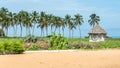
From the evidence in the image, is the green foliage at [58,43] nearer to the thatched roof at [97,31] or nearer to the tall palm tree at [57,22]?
the thatched roof at [97,31]

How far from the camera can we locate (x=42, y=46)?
5022cm

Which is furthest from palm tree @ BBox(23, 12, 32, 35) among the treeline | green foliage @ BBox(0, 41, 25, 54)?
green foliage @ BBox(0, 41, 25, 54)

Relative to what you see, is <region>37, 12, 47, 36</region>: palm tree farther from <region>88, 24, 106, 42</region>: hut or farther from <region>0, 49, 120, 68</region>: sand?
<region>0, 49, 120, 68</region>: sand

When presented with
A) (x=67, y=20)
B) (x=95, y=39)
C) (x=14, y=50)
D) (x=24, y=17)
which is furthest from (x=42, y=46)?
(x=67, y=20)

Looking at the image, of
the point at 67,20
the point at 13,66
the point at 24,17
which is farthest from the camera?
the point at 67,20

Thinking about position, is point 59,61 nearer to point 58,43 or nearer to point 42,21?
point 58,43

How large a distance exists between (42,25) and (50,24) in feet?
14.1

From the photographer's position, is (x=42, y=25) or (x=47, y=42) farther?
(x=42, y=25)

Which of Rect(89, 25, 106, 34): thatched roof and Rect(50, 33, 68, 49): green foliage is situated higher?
Rect(89, 25, 106, 34): thatched roof

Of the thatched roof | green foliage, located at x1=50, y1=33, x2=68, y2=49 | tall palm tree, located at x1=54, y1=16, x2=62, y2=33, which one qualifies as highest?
tall palm tree, located at x1=54, y1=16, x2=62, y2=33

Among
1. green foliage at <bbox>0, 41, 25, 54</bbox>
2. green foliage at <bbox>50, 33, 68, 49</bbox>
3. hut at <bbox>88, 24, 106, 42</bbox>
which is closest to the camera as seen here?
green foliage at <bbox>0, 41, 25, 54</bbox>

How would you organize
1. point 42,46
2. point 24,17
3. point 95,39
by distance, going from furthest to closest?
point 24,17
point 95,39
point 42,46

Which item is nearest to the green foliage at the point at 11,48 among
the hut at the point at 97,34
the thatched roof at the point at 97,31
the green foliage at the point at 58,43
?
the green foliage at the point at 58,43

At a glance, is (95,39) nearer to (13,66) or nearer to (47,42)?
(47,42)
